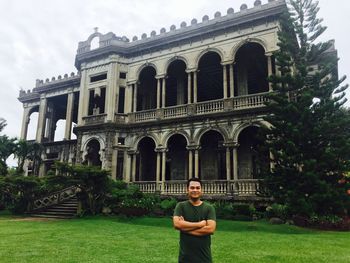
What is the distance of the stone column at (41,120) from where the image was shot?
29.9 metres

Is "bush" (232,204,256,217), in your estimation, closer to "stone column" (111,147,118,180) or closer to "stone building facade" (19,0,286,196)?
"stone building facade" (19,0,286,196)

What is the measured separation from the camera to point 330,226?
13.2 meters

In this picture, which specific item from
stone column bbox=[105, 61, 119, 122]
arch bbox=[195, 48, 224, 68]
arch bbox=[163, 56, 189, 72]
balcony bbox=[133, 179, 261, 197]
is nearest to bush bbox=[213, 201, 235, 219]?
balcony bbox=[133, 179, 261, 197]

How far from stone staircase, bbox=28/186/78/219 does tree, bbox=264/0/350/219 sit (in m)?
11.9

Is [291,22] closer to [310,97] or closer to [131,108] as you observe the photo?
[310,97]

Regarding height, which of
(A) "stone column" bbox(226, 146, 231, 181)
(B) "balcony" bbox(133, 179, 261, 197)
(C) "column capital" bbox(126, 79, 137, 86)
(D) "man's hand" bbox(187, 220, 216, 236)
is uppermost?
(C) "column capital" bbox(126, 79, 137, 86)

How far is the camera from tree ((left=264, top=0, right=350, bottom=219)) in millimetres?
13727

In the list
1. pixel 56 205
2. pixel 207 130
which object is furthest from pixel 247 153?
pixel 56 205

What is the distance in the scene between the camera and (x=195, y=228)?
3.79 meters

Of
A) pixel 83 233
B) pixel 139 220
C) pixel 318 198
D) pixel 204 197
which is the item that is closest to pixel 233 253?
pixel 83 233

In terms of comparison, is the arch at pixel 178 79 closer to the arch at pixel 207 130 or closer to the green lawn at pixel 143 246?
the arch at pixel 207 130

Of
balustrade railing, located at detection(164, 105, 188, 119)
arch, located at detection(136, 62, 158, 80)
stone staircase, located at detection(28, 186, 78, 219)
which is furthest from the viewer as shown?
arch, located at detection(136, 62, 158, 80)

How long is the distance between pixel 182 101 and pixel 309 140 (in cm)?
1101

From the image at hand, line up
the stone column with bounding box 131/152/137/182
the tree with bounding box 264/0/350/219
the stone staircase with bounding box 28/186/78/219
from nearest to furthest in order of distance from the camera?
1. the tree with bounding box 264/0/350/219
2. the stone staircase with bounding box 28/186/78/219
3. the stone column with bounding box 131/152/137/182
